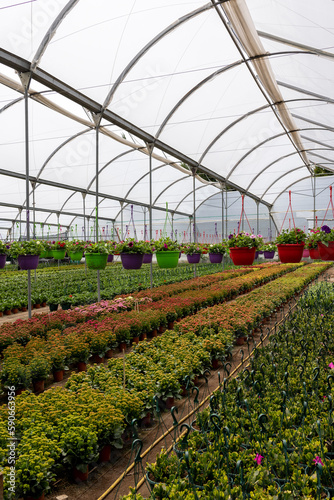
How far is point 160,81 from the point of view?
7027mm

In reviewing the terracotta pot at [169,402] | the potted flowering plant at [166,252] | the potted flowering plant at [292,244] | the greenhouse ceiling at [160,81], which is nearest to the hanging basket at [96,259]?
the potted flowering plant at [166,252]

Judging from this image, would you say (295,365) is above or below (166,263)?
below

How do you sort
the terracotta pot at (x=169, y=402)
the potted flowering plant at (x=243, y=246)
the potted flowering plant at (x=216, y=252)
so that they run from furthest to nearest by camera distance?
the potted flowering plant at (x=216, y=252) < the potted flowering plant at (x=243, y=246) < the terracotta pot at (x=169, y=402)

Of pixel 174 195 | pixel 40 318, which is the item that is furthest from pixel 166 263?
pixel 174 195

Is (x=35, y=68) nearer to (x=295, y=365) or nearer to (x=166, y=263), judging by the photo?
(x=166, y=263)

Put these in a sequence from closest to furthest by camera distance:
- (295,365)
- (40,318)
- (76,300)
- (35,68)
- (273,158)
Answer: (295,365) < (35,68) < (40,318) < (76,300) < (273,158)

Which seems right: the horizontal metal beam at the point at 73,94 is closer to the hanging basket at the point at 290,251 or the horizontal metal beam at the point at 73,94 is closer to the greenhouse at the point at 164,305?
the greenhouse at the point at 164,305

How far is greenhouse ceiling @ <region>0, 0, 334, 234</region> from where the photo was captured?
5027mm

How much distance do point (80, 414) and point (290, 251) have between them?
422cm

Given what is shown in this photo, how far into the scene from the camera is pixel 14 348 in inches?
175

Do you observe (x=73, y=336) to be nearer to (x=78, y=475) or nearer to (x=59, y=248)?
(x=78, y=475)

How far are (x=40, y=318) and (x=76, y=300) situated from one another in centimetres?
298

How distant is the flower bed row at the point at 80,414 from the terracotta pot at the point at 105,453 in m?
0.05

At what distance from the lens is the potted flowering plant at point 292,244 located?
590 cm
